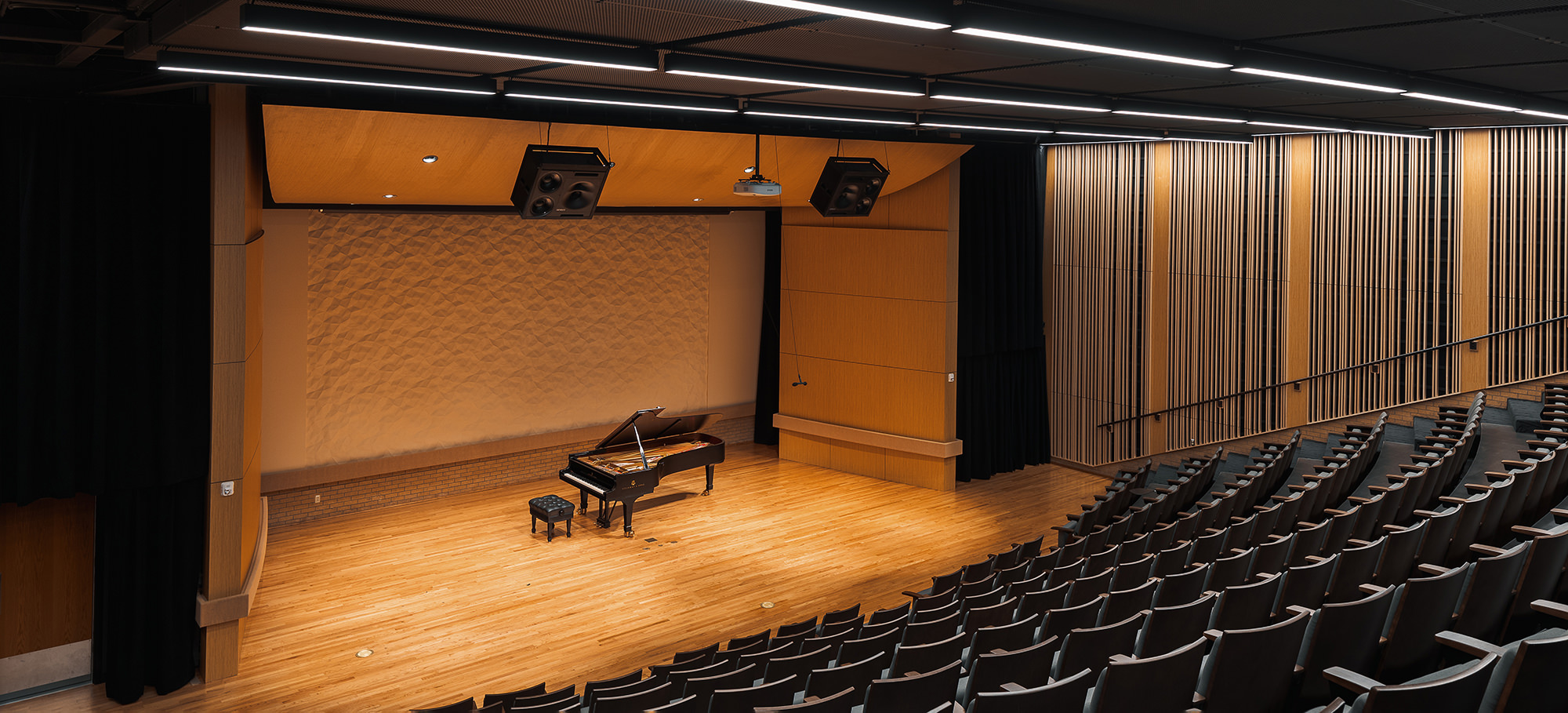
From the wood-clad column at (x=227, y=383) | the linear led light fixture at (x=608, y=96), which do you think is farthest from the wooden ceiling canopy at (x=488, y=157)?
the linear led light fixture at (x=608, y=96)

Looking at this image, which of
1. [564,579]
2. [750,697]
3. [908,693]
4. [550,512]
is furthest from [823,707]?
[550,512]

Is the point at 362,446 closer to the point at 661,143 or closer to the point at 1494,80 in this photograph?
the point at 661,143

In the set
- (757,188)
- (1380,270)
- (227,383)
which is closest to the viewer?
(227,383)

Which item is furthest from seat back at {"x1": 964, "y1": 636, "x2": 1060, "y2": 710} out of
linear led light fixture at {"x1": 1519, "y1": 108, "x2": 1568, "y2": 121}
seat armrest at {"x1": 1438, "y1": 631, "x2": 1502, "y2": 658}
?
linear led light fixture at {"x1": 1519, "y1": 108, "x2": 1568, "y2": 121}

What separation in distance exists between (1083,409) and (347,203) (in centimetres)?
657

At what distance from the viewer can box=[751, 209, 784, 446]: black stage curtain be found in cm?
1002

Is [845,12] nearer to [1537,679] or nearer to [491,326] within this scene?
[1537,679]

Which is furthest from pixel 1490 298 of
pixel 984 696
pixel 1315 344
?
pixel 984 696

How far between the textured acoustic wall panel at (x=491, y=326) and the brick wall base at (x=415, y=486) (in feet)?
0.78

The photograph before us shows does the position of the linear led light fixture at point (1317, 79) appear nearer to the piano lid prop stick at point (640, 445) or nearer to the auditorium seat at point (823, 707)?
the auditorium seat at point (823, 707)

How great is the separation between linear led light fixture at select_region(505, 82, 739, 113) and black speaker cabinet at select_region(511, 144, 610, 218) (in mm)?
538

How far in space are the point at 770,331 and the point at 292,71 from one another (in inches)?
255

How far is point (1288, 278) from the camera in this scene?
798cm

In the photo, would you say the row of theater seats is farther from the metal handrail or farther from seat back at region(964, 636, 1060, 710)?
the metal handrail
